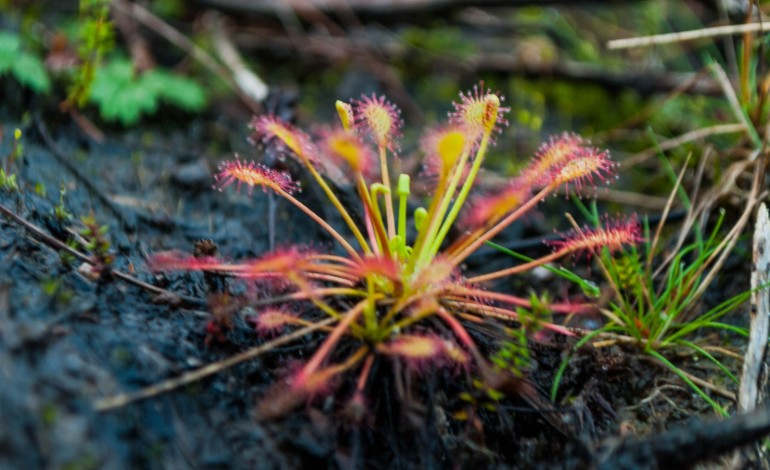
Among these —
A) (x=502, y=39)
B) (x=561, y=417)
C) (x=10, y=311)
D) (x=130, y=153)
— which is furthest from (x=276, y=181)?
(x=502, y=39)

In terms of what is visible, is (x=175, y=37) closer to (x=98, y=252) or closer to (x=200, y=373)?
(x=98, y=252)

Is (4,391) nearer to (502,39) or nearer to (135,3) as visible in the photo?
A: (135,3)

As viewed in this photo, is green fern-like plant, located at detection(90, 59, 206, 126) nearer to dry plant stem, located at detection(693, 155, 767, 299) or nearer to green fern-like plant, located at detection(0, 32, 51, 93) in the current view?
green fern-like plant, located at detection(0, 32, 51, 93)

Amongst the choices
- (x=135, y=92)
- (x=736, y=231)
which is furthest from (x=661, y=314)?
(x=135, y=92)

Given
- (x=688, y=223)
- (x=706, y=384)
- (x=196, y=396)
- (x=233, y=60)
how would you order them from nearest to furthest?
(x=196, y=396)
(x=706, y=384)
(x=688, y=223)
(x=233, y=60)

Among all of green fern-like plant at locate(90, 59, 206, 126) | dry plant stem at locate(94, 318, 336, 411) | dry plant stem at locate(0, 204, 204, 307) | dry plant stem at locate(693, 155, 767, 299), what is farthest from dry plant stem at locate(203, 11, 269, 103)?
dry plant stem at locate(693, 155, 767, 299)

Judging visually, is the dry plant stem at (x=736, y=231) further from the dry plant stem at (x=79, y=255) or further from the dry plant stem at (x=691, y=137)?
the dry plant stem at (x=79, y=255)

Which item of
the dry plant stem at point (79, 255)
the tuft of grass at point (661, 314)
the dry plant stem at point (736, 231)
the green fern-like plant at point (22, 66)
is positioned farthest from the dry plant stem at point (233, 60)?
the dry plant stem at point (736, 231)
